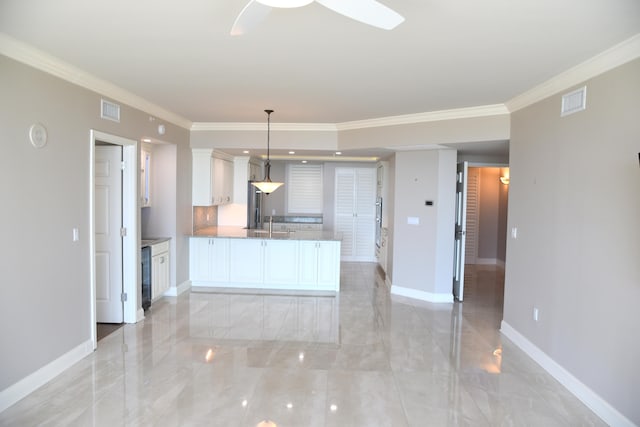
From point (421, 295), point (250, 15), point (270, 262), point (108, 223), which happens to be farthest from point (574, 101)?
point (108, 223)

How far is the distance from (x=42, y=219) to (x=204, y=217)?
390cm

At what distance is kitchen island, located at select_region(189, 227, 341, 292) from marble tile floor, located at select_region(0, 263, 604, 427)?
1.06m

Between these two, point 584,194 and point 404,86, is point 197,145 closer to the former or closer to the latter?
point 404,86

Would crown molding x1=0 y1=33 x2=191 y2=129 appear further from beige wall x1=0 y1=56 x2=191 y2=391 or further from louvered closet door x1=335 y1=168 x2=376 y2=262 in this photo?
louvered closet door x1=335 y1=168 x2=376 y2=262

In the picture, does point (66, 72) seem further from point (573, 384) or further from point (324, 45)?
point (573, 384)

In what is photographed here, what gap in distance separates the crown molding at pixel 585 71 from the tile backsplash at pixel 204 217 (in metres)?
4.92

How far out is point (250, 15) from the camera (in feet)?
6.23

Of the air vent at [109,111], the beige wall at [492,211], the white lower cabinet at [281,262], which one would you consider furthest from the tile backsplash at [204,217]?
the beige wall at [492,211]

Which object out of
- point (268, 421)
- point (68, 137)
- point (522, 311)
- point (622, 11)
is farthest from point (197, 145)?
point (622, 11)

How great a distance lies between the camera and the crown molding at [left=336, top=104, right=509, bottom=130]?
4.59 meters

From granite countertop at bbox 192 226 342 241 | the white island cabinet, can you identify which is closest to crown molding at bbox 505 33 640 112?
granite countertop at bbox 192 226 342 241

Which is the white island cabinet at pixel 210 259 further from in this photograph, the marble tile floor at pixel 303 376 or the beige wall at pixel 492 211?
the beige wall at pixel 492 211

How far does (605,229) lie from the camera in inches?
113

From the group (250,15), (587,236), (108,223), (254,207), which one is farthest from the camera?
(254,207)
